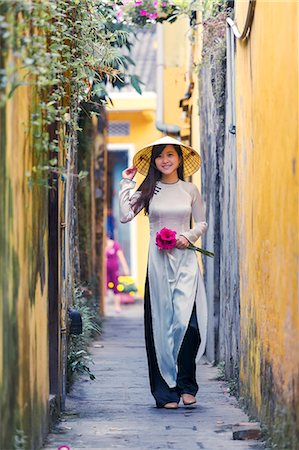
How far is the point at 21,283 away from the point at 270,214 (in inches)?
61.2

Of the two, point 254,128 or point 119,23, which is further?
point 119,23

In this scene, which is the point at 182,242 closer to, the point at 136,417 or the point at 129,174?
the point at 129,174

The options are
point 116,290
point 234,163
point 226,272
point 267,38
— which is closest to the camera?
point 267,38

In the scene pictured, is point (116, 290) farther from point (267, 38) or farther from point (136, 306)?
point (267, 38)

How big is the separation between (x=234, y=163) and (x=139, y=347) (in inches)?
156

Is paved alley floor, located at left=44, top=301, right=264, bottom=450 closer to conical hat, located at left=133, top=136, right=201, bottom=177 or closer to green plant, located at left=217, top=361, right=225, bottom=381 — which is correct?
green plant, located at left=217, top=361, right=225, bottom=381

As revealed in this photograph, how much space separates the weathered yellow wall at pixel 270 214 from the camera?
218 inches

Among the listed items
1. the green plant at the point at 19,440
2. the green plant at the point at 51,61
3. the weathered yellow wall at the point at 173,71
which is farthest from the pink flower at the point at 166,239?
the weathered yellow wall at the point at 173,71

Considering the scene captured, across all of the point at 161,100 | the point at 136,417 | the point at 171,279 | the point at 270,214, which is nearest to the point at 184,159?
the point at 171,279

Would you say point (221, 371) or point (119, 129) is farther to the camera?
point (119, 129)

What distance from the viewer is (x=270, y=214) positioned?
621 cm

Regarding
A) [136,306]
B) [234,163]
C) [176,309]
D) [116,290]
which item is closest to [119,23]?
[234,163]

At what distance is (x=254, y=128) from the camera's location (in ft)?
23.0

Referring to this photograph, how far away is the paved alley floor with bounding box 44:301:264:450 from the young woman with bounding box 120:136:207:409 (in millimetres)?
241
